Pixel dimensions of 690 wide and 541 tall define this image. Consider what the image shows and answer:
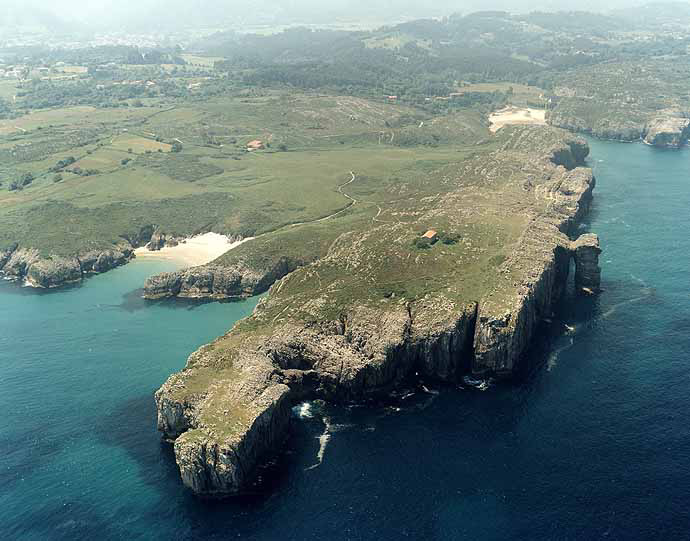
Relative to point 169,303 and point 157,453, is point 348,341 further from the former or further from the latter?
point 169,303

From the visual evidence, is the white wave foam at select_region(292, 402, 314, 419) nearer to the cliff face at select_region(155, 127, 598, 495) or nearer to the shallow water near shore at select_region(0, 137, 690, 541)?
the shallow water near shore at select_region(0, 137, 690, 541)

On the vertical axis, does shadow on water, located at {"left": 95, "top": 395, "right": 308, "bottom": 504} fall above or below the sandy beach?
below

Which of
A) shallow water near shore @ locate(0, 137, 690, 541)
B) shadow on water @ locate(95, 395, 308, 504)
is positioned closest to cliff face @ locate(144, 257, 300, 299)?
shallow water near shore @ locate(0, 137, 690, 541)

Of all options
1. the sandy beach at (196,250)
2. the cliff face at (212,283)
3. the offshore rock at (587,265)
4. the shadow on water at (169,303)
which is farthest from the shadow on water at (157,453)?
the offshore rock at (587,265)

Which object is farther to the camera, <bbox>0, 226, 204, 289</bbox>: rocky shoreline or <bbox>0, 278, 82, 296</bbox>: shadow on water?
<bbox>0, 226, 204, 289</bbox>: rocky shoreline

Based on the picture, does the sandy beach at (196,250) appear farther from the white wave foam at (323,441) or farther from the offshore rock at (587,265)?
the offshore rock at (587,265)

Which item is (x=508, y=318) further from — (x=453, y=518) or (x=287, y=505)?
(x=287, y=505)
